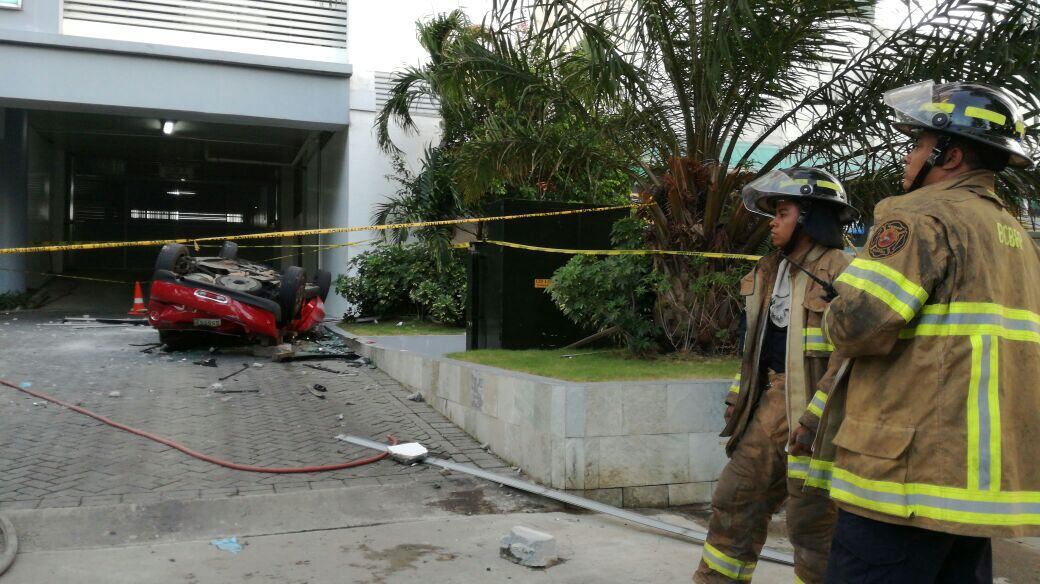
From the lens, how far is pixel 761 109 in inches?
272

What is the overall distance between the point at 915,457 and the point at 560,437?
10.4 ft

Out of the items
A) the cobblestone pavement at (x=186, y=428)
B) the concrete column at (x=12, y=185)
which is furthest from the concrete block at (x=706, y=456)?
the concrete column at (x=12, y=185)

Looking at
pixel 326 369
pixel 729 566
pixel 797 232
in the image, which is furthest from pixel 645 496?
pixel 326 369

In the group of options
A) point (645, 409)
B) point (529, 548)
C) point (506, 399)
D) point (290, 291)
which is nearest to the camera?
point (529, 548)

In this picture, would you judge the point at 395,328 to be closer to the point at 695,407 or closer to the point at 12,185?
the point at 695,407

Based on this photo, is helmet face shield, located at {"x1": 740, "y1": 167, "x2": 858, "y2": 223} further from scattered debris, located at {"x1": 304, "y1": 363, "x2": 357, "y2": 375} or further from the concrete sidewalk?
scattered debris, located at {"x1": 304, "y1": 363, "x2": 357, "y2": 375}

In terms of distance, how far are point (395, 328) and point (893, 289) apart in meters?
10.7

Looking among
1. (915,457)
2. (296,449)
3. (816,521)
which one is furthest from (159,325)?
(915,457)

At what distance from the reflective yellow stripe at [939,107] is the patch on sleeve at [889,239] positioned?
352 mm

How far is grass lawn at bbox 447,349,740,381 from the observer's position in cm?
566

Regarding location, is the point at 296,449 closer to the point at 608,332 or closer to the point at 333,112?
the point at 608,332

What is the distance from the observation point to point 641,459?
17.0 feet

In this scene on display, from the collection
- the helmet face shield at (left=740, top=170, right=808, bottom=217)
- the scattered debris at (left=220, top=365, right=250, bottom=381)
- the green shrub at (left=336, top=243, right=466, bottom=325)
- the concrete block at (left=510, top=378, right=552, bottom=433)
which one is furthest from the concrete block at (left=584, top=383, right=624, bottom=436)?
the green shrub at (left=336, top=243, right=466, bottom=325)

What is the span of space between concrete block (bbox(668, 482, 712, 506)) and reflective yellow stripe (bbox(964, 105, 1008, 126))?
3.47 meters
